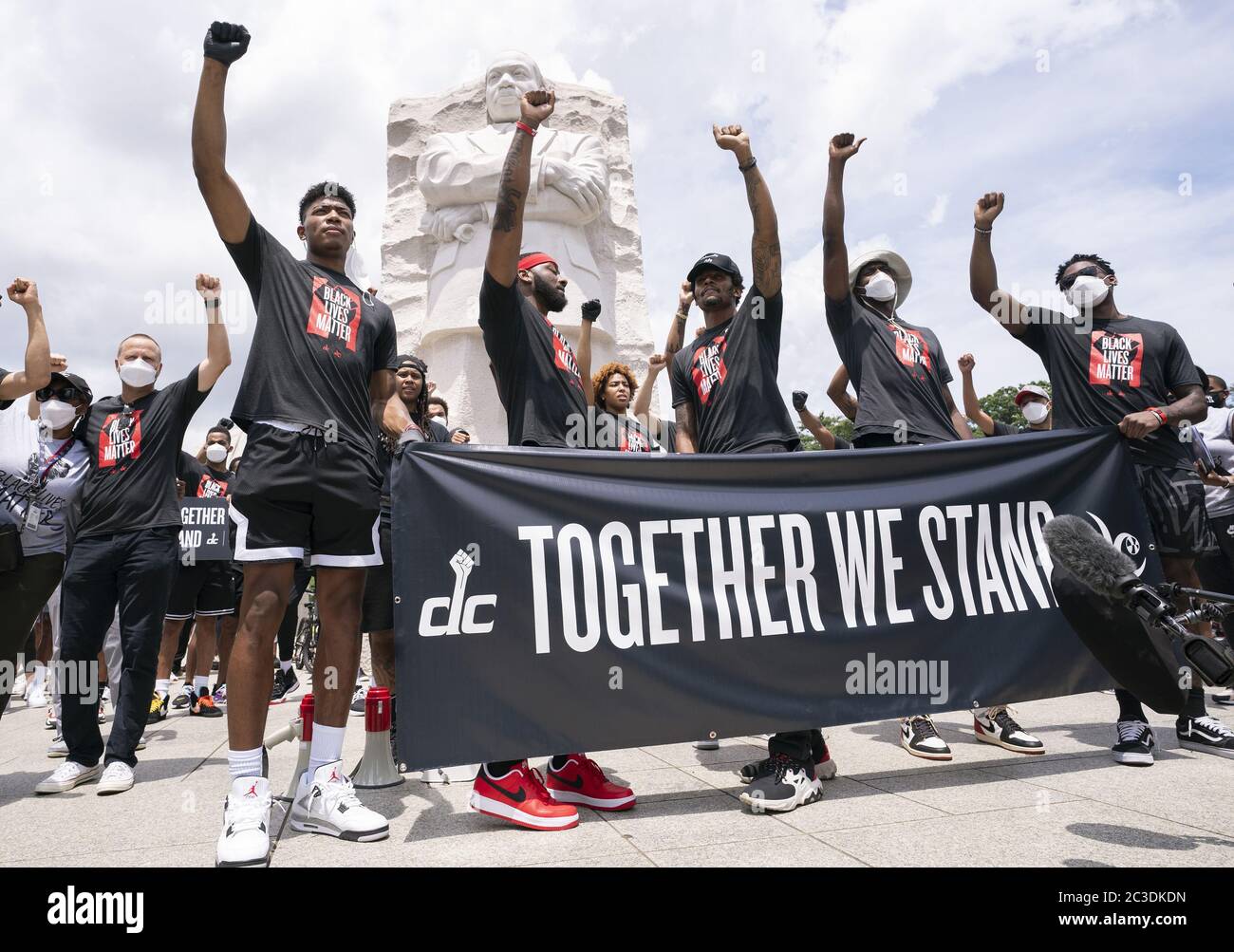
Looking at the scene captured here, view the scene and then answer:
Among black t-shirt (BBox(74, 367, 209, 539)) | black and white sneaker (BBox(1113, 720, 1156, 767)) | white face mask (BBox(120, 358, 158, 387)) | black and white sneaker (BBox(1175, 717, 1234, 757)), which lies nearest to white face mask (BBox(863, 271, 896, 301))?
black and white sneaker (BBox(1113, 720, 1156, 767))

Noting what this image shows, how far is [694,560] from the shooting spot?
321cm

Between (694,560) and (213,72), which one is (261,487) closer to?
(213,72)

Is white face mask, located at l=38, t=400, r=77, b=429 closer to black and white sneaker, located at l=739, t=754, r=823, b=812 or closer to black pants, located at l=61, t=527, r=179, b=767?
black pants, located at l=61, t=527, r=179, b=767

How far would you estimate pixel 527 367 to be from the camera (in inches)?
127

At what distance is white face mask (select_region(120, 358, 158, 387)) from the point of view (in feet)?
13.3

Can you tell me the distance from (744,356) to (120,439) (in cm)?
317

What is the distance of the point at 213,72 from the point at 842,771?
140 inches

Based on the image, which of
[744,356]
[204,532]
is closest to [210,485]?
[204,532]

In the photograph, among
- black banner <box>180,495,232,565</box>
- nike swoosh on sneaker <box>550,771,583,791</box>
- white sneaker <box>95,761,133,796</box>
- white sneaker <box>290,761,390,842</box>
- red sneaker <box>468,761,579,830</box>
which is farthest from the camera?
black banner <box>180,495,232,565</box>

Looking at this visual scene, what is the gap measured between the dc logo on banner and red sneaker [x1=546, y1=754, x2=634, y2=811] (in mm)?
638

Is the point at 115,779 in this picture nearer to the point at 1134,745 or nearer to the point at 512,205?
the point at 512,205

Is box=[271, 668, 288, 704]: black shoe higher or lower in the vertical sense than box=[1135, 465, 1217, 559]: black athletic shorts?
lower

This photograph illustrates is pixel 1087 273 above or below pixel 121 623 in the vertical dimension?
above

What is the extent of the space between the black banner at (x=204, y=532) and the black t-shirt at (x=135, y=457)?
222 cm
